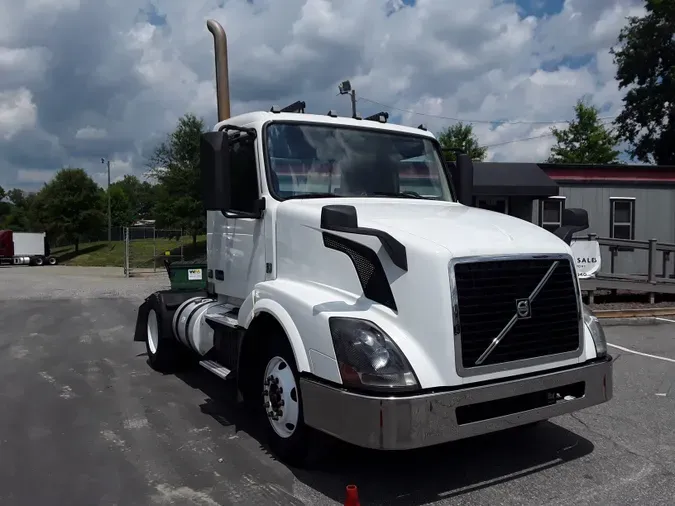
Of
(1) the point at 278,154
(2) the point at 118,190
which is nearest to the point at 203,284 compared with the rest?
(1) the point at 278,154

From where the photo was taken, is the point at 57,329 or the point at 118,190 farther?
the point at 118,190

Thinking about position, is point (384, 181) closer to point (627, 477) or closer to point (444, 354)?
point (444, 354)

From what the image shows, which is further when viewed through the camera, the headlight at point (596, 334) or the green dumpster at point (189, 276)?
the green dumpster at point (189, 276)

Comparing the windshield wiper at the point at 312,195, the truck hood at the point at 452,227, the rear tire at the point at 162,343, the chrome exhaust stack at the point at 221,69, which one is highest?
the chrome exhaust stack at the point at 221,69

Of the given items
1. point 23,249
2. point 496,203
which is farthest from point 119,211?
point 496,203

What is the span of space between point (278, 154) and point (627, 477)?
3.50m

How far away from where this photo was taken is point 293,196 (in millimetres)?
5020

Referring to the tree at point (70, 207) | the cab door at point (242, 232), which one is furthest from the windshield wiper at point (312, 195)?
the tree at point (70, 207)

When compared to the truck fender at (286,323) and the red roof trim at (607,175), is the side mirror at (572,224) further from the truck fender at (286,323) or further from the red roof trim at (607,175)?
the red roof trim at (607,175)

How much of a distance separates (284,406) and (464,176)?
9.43 feet

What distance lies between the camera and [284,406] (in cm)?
439

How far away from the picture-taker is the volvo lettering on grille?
3.84 meters

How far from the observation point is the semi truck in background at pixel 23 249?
4112 centimetres

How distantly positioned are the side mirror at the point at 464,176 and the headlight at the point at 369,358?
256cm
